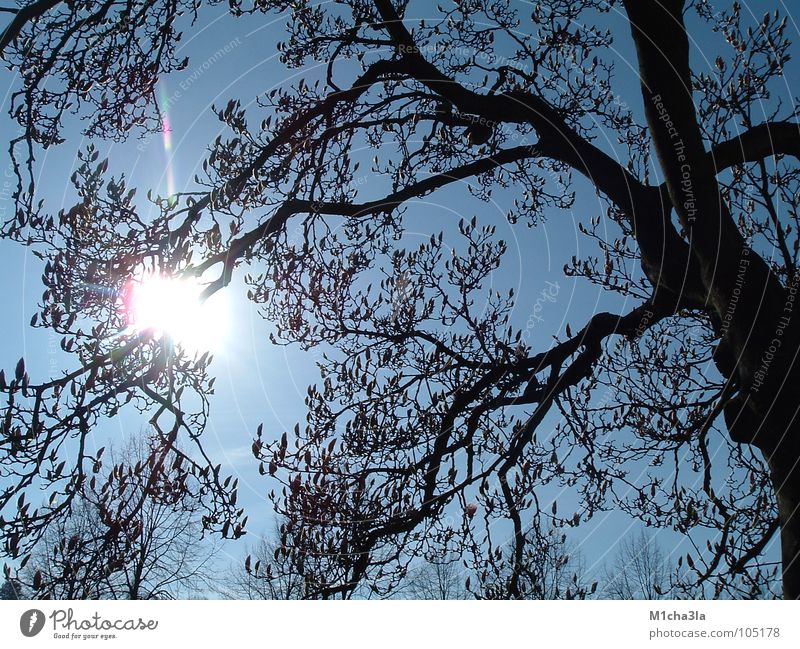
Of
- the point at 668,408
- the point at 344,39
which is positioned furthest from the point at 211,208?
the point at 668,408

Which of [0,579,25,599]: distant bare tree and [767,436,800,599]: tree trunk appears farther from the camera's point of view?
[767,436,800,599]: tree trunk

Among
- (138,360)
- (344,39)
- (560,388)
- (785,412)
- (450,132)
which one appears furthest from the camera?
(450,132)

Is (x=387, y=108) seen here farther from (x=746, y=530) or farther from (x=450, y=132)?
(x=746, y=530)

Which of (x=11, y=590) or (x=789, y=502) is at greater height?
(x=789, y=502)

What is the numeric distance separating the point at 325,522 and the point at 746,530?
158 inches

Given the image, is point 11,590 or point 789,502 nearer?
point 11,590

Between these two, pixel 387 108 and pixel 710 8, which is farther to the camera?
pixel 387 108

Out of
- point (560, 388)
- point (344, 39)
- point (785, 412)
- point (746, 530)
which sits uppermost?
point (344, 39)

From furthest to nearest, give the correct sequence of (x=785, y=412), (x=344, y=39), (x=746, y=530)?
(x=344, y=39) → (x=746, y=530) → (x=785, y=412)

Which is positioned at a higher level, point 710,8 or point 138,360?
point 710,8

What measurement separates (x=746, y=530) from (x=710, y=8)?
217 inches

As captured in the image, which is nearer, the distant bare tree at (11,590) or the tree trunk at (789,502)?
the distant bare tree at (11,590)

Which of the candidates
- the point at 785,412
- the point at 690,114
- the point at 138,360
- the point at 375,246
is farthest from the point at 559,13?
the point at 138,360

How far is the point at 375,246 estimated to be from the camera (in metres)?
7.97
